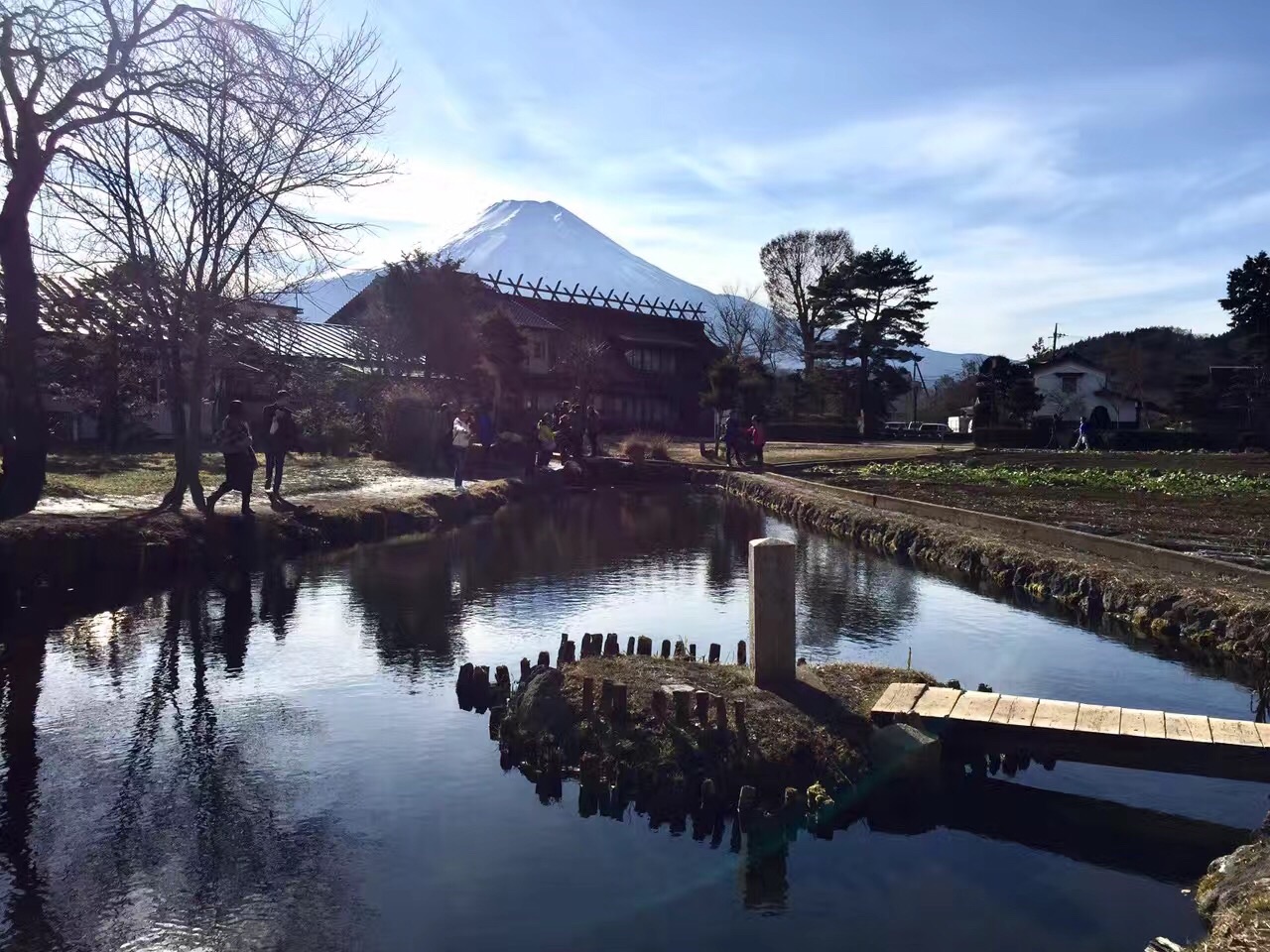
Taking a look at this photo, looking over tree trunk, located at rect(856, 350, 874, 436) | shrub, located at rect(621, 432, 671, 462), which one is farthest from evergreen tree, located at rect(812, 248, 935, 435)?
shrub, located at rect(621, 432, 671, 462)

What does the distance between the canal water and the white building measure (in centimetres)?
6381

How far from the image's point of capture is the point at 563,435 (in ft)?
121

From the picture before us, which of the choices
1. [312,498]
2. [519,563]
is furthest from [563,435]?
[519,563]

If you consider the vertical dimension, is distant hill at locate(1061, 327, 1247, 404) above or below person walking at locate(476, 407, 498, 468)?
above

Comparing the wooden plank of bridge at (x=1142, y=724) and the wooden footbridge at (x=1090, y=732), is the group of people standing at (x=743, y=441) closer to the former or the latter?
the wooden footbridge at (x=1090, y=732)

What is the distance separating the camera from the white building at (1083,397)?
71688mm

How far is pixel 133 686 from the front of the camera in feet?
34.0

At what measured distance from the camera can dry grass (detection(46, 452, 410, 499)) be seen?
19.8 meters

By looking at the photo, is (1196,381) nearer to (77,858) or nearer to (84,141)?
(84,141)

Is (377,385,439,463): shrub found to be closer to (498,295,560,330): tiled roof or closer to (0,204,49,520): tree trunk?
(0,204,49,520): tree trunk

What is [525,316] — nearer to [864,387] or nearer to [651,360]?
[651,360]

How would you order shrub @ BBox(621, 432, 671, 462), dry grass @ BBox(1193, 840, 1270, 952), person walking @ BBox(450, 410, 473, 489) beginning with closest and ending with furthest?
1. dry grass @ BBox(1193, 840, 1270, 952)
2. person walking @ BBox(450, 410, 473, 489)
3. shrub @ BBox(621, 432, 671, 462)

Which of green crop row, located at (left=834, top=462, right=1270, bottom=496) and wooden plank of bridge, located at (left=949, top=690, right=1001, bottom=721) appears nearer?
wooden plank of bridge, located at (left=949, top=690, right=1001, bottom=721)

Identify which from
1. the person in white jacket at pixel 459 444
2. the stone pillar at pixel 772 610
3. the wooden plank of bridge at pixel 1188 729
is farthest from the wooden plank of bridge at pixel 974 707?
the person in white jacket at pixel 459 444
